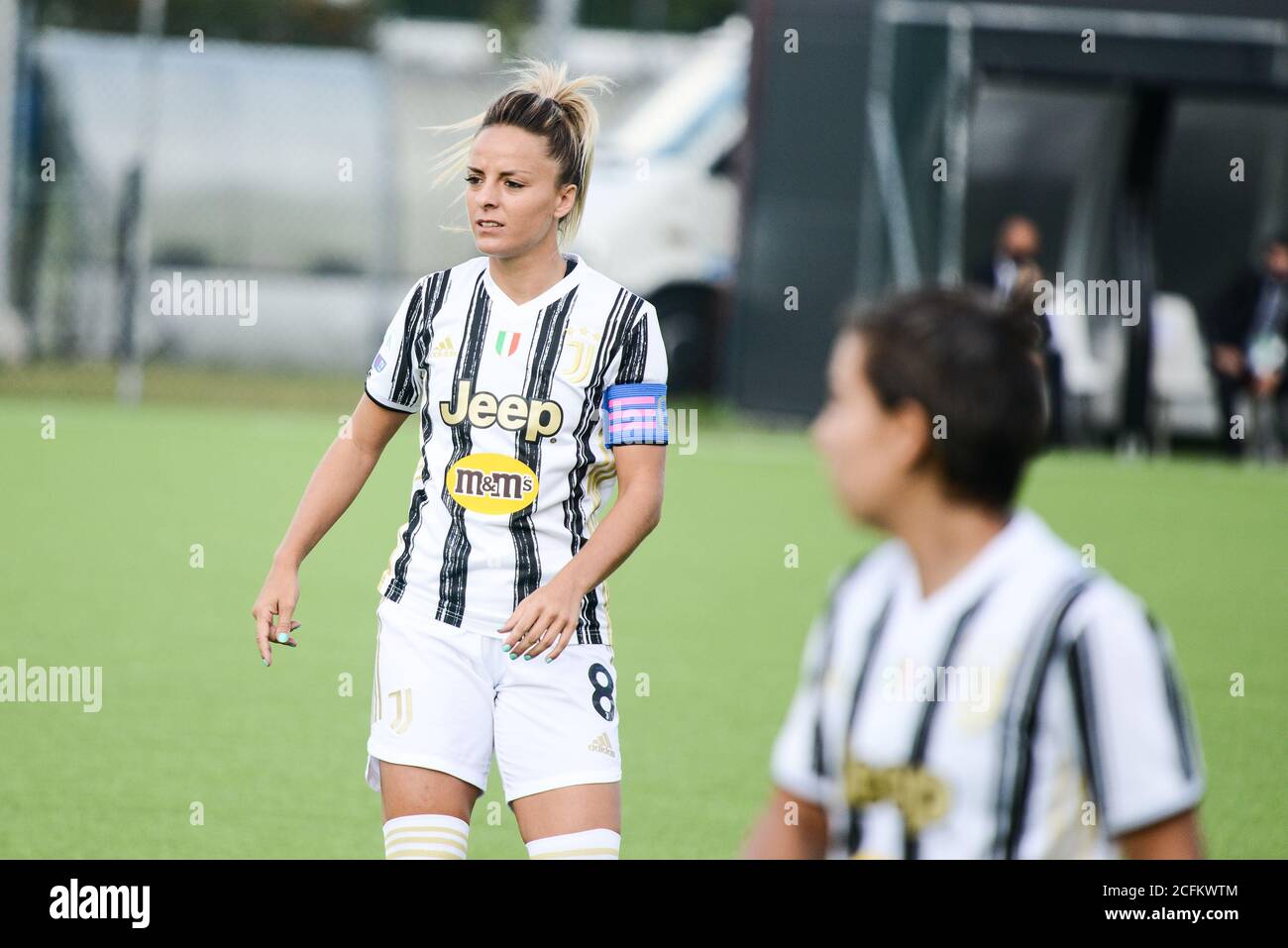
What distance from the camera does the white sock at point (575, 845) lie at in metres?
3.39

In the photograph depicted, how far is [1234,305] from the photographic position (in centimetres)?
1631

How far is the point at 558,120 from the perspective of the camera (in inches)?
137

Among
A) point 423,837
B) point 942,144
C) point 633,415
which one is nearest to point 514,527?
point 633,415

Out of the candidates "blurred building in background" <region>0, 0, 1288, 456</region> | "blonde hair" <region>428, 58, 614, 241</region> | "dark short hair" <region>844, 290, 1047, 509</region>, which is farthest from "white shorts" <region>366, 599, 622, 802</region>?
"blurred building in background" <region>0, 0, 1288, 456</region>

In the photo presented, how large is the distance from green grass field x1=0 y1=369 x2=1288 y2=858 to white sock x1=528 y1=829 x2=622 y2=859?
1.74 metres

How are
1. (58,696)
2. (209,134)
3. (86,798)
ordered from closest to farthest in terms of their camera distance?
(86,798)
(58,696)
(209,134)

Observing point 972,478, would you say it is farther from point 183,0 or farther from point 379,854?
point 183,0

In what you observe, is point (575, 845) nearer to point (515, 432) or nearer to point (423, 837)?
point (423, 837)

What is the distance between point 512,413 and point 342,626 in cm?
517

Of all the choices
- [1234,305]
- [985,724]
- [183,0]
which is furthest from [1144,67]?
[183,0]

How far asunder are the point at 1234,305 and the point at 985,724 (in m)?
15.1

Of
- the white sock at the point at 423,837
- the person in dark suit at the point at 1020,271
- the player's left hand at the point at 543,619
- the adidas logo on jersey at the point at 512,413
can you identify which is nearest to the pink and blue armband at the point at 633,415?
the adidas logo on jersey at the point at 512,413

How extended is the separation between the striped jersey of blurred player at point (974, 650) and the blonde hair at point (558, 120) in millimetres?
1401

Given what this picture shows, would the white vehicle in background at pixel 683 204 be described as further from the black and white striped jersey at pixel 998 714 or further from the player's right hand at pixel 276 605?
the black and white striped jersey at pixel 998 714
